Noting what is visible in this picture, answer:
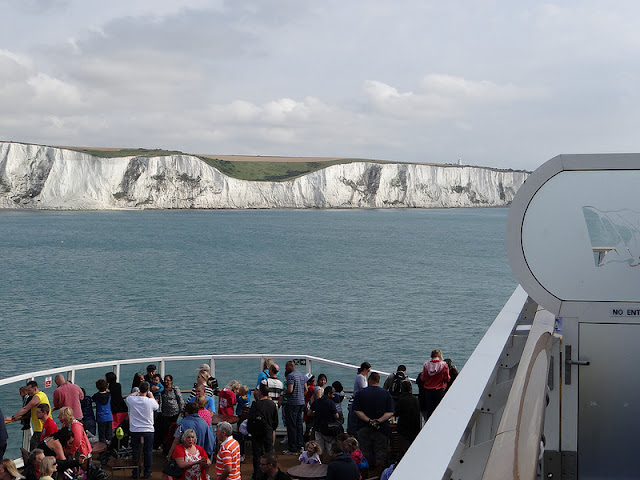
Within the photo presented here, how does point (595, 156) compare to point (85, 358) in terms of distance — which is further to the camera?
point (85, 358)

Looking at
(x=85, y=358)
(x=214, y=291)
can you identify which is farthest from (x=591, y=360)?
(x=214, y=291)

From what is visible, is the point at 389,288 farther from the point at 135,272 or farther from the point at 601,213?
the point at 601,213

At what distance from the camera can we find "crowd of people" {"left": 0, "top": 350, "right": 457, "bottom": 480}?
22.3 ft

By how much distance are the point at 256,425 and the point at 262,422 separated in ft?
0.29

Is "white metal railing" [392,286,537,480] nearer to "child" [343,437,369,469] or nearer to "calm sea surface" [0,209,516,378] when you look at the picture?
"child" [343,437,369,469]

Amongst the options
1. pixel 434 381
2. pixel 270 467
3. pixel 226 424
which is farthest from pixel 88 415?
pixel 434 381

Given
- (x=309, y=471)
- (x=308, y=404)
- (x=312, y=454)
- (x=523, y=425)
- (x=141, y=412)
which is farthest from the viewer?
(x=308, y=404)

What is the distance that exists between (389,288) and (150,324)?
20.8 metres

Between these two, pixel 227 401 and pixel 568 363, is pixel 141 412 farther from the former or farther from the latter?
pixel 568 363

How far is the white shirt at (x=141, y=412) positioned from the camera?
8195 millimetres

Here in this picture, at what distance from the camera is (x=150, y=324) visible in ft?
127

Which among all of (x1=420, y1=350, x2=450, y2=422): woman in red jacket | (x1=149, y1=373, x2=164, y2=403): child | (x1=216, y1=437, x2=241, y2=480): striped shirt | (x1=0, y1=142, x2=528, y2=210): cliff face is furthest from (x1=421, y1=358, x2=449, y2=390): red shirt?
(x1=0, y1=142, x2=528, y2=210): cliff face

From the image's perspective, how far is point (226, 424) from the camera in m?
6.68

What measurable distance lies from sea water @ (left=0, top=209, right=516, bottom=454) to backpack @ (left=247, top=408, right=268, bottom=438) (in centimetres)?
398
